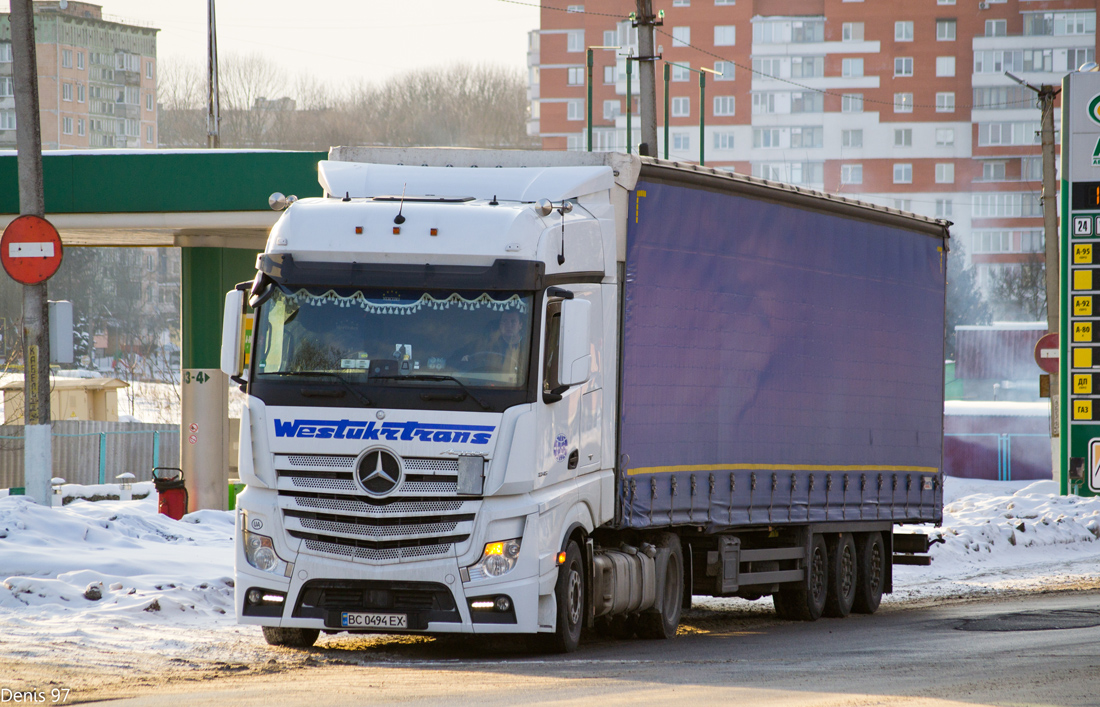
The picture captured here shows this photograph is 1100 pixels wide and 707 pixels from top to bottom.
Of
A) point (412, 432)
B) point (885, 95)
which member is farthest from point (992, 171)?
point (412, 432)

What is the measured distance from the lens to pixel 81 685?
28.5ft

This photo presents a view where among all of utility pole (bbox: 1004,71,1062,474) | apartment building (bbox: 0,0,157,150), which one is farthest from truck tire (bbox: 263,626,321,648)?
apartment building (bbox: 0,0,157,150)

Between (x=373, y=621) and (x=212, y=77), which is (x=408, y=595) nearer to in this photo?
(x=373, y=621)

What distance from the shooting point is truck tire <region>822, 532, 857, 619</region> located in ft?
52.7

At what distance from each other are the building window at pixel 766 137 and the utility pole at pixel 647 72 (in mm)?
82329

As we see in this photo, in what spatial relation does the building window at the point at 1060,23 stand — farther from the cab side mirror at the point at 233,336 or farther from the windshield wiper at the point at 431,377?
the cab side mirror at the point at 233,336

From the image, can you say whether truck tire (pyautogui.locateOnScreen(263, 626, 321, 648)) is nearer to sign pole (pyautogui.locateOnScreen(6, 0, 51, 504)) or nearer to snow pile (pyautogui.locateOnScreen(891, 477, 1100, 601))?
sign pole (pyautogui.locateOnScreen(6, 0, 51, 504))

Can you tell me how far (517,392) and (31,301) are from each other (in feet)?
22.8

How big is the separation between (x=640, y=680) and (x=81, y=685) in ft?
11.1

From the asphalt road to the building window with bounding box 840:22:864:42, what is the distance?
318ft

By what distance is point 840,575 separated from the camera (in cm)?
1614

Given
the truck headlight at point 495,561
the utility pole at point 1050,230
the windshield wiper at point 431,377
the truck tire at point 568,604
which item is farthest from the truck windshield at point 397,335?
the utility pole at point 1050,230

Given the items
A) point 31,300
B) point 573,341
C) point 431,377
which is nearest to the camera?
point 431,377

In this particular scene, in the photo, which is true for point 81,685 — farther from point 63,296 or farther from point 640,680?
point 63,296
